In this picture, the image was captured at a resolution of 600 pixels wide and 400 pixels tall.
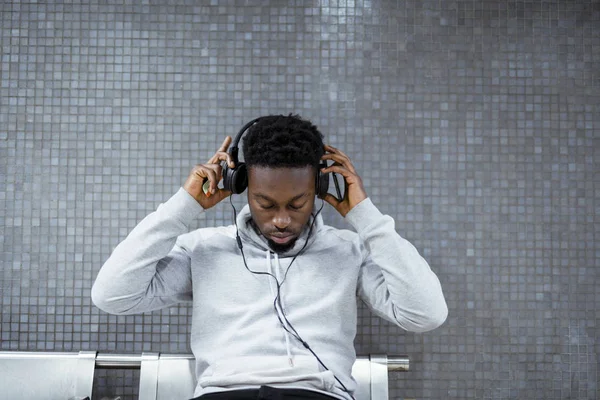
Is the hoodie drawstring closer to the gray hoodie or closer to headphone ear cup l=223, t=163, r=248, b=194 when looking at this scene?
the gray hoodie

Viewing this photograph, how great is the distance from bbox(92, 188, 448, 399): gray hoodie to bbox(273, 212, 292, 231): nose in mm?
149

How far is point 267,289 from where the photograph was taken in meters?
1.56

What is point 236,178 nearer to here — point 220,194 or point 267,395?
point 220,194

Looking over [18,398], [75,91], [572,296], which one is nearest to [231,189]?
[75,91]

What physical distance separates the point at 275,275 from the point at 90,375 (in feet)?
2.10

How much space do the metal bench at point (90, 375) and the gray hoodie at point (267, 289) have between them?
19 centimetres

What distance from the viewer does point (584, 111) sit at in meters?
1.96


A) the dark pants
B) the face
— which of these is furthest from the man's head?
the dark pants

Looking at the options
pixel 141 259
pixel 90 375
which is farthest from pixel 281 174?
pixel 90 375

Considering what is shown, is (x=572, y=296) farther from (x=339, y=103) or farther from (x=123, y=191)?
(x=123, y=191)

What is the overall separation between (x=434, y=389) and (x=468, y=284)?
34 centimetres

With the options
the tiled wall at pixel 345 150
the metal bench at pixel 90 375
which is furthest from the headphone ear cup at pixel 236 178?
the metal bench at pixel 90 375

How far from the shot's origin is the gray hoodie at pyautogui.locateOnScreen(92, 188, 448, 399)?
147cm

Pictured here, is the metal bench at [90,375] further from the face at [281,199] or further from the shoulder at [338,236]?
the face at [281,199]
